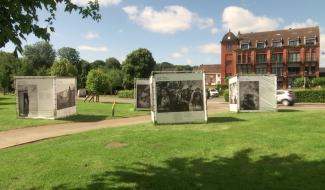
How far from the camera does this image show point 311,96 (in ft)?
155

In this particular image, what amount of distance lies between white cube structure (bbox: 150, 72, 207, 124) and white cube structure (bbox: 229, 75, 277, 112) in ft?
25.8

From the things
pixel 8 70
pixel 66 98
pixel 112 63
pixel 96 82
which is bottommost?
pixel 66 98

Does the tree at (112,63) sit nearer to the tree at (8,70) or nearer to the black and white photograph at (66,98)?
the tree at (8,70)

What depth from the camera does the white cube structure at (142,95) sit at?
37.9 meters

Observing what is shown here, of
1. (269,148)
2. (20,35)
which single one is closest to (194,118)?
(269,148)

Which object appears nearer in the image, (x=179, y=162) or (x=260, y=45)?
(x=179, y=162)

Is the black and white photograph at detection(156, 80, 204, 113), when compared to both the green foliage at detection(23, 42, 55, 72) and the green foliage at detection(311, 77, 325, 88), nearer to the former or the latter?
the green foliage at detection(311, 77, 325, 88)

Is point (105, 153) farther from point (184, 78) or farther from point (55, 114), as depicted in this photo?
point (55, 114)

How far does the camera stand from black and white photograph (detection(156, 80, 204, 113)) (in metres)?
20.9

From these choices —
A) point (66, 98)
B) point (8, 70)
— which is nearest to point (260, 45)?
point (8, 70)

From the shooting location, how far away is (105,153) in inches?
499

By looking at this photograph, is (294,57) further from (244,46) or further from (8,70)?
(8,70)

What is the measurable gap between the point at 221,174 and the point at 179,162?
5.54 ft

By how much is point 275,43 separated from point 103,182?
9384cm
